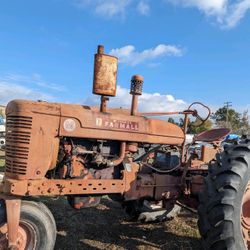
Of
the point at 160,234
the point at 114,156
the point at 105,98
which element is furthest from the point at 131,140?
the point at 160,234

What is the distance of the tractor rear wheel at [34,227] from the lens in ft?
12.4

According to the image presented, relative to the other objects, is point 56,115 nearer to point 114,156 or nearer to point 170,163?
point 114,156

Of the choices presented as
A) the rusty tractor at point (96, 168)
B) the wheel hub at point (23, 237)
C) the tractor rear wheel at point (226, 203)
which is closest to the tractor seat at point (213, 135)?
the rusty tractor at point (96, 168)

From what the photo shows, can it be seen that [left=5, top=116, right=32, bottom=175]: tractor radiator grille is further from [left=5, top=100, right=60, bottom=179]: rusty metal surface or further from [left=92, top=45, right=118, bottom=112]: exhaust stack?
[left=92, top=45, right=118, bottom=112]: exhaust stack

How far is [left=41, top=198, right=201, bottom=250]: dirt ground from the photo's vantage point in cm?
502

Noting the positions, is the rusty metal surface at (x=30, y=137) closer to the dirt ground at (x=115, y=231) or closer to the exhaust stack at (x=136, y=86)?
the exhaust stack at (x=136, y=86)

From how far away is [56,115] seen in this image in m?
4.02

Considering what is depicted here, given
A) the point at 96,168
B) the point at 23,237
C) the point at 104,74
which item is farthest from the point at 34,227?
the point at 104,74

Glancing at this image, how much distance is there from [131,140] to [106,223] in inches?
78.7

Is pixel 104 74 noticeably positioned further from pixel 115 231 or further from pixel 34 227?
pixel 115 231

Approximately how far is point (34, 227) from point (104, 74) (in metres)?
1.80

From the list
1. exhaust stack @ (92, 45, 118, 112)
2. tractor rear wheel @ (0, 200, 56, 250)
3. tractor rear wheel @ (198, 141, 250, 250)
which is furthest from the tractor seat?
tractor rear wheel @ (0, 200, 56, 250)

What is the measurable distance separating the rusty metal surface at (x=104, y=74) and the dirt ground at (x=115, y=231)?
6.80 feet

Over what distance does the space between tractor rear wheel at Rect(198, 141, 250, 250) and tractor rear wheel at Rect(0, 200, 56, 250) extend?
165 cm
